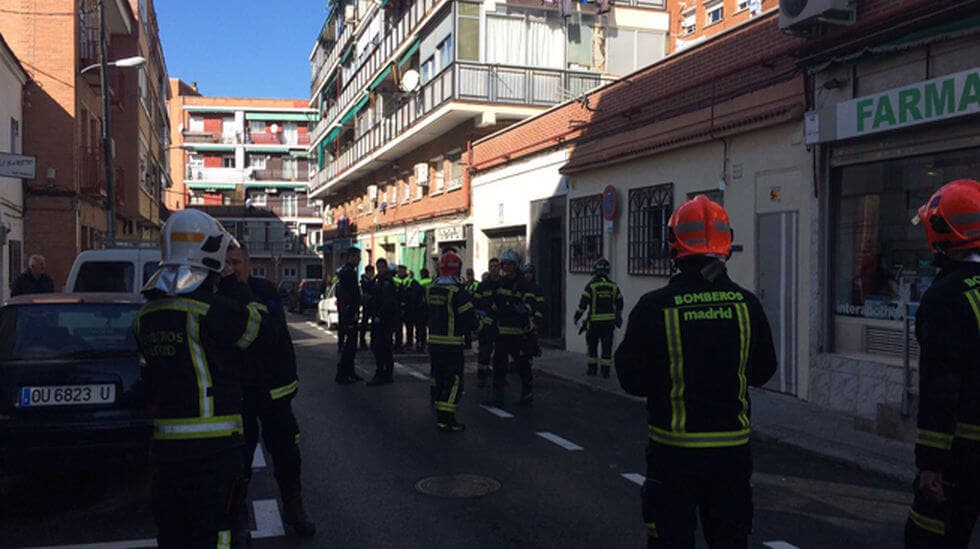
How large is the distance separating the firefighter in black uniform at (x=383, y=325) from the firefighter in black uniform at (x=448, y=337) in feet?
9.95

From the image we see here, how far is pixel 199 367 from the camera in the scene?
3311 millimetres

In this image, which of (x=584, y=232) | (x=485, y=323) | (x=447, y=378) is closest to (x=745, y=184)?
(x=485, y=323)

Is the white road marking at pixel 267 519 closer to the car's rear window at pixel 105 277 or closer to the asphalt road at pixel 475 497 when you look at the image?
the asphalt road at pixel 475 497

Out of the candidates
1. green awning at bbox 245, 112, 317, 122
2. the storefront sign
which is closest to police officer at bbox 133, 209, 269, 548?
the storefront sign

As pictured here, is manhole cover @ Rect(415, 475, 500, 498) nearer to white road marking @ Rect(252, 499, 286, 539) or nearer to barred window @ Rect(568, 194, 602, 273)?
white road marking @ Rect(252, 499, 286, 539)

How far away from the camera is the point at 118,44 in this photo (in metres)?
33.2

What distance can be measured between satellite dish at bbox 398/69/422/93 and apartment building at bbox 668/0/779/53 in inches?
396

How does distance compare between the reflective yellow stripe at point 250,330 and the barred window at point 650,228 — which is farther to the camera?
the barred window at point 650,228

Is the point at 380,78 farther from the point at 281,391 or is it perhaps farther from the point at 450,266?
the point at 281,391

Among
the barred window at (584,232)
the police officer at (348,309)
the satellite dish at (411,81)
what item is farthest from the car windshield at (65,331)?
the satellite dish at (411,81)

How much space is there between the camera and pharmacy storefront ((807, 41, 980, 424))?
8617 millimetres

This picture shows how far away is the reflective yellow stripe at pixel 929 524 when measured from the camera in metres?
3.32

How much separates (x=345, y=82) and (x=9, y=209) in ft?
82.8

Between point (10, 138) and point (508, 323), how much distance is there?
1529 centimetres
